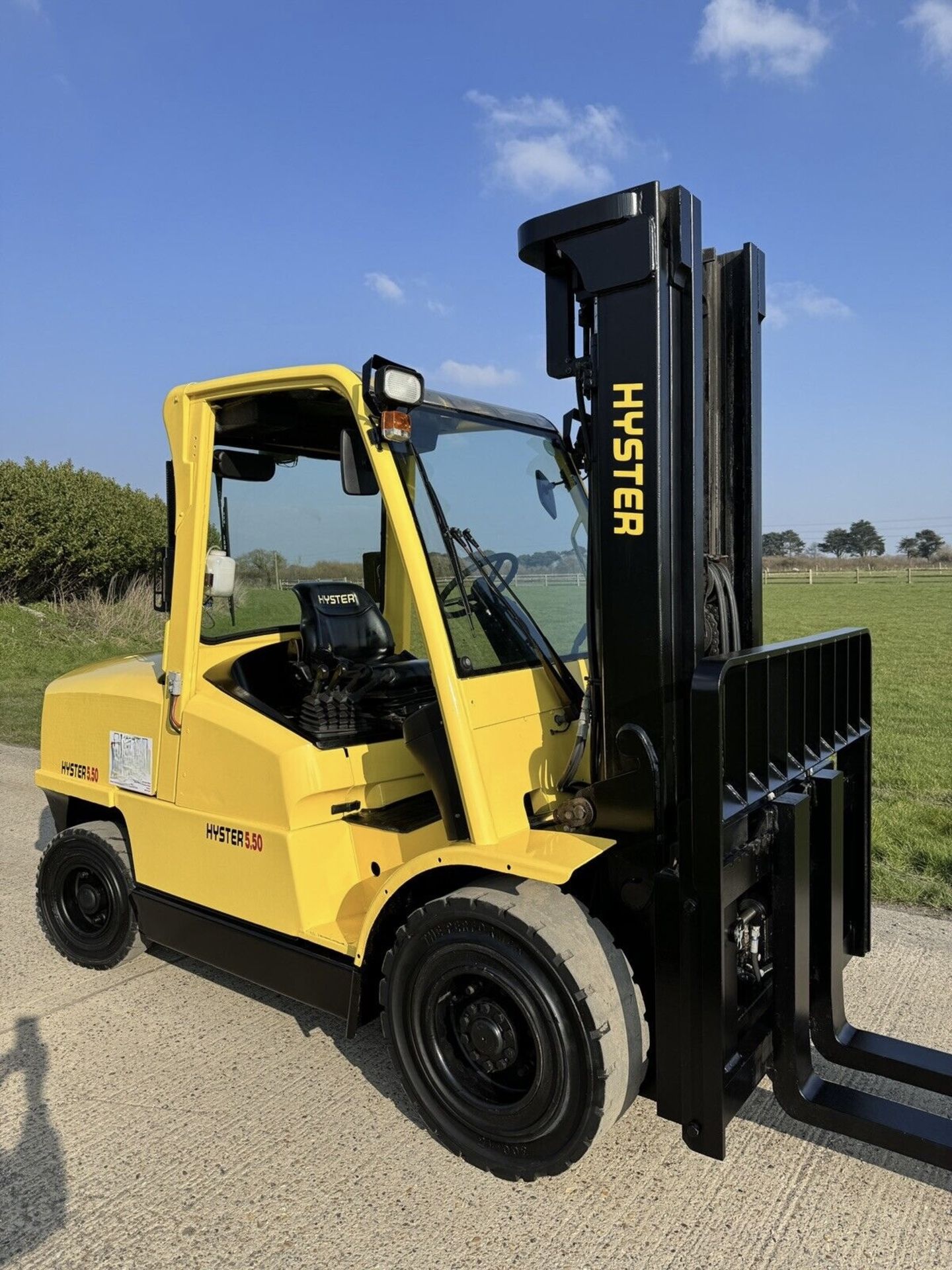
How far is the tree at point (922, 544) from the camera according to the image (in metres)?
81.2

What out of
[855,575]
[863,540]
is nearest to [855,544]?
[863,540]

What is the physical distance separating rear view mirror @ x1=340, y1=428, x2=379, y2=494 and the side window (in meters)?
0.86

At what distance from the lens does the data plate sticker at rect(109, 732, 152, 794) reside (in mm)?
4066

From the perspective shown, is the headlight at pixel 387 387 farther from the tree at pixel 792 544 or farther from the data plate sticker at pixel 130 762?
the tree at pixel 792 544

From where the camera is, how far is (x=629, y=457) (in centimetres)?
289

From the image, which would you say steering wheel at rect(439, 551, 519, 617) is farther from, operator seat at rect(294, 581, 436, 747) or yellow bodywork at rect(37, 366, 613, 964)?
operator seat at rect(294, 581, 436, 747)

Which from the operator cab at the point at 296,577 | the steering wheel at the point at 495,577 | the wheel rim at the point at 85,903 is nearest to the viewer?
the steering wheel at the point at 495,577

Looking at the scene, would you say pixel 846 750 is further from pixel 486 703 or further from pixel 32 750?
pixel 32 750

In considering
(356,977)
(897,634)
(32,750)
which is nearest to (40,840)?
(32,750)

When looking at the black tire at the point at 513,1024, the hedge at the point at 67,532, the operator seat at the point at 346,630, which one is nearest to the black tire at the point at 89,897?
the operator seat at the point at 346,630

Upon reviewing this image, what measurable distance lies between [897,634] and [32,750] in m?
18.9

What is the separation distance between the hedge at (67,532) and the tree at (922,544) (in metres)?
72.4

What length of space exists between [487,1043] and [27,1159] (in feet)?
5.20

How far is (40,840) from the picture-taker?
695 cm
